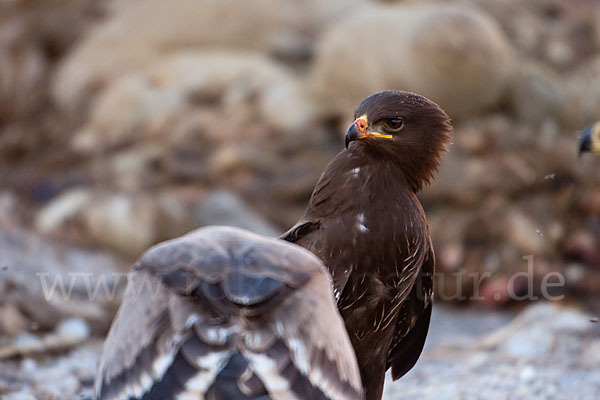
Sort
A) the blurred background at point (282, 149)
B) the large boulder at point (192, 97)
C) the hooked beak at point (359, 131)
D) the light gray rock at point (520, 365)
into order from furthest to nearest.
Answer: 1. the large boulder at point (192, 97)
2. the blurred background at point (282, 149)
3. the light gray rock at point (520, 365)
4. the hooked beak at point (359, 131)

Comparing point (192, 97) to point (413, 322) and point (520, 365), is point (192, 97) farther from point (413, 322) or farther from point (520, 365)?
point (413, 322)

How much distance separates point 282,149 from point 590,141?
18.5 feet

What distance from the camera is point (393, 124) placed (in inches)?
126

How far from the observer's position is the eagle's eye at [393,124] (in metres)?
3.18

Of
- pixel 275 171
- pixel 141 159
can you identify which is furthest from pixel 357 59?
pixel 141 159

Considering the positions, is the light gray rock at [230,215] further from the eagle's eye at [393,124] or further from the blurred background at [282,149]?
the eagle's eye at [393,124]

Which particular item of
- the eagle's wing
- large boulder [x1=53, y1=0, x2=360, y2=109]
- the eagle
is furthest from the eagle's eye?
large boulder [x1=53, y1=0, x2=360, y2=109]

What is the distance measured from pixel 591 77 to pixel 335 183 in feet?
26.5

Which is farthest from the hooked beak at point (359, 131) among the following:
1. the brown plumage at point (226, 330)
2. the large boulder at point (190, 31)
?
the large boulder at point (190, 31)

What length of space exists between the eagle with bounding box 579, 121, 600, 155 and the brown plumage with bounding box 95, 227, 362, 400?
2611mm

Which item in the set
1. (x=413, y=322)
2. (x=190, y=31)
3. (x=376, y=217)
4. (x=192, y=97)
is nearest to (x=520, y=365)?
(x=413, y=322)

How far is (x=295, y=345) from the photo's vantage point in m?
2.30

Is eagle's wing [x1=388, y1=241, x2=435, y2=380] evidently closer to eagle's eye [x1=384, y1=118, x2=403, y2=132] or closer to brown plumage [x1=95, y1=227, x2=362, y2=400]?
eagle's eye [x1=384, y1=118, x2=403, y2=132]

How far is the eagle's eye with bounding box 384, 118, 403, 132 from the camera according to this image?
3180mm
